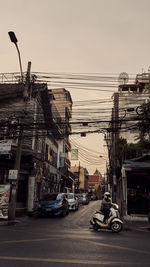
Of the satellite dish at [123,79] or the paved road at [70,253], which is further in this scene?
the satellite dish at [123,79]

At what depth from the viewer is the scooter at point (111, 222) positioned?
11.7 m

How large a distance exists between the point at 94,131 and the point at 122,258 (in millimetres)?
11245

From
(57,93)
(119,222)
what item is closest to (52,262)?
(119,222)

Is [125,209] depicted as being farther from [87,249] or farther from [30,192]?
[87,249]

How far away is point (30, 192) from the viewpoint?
77.6 feet

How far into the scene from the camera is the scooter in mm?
11742

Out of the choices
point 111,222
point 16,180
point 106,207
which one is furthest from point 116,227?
point 16,180

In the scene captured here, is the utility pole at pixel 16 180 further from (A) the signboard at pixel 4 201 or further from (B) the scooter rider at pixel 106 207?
(B) the scooter rider at pixel 106 207

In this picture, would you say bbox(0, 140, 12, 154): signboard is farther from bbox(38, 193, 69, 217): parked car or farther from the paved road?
the paved road

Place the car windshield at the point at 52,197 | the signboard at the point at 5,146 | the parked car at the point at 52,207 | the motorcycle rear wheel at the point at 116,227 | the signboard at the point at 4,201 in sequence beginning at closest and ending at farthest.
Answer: the motorcycle rear wheel at the point at 116,227 → the signboard at the point at 4,201 → the signboard at the point at 5,146 → the parked car at the point at 52,207 → the car windshield at the point at 52,197

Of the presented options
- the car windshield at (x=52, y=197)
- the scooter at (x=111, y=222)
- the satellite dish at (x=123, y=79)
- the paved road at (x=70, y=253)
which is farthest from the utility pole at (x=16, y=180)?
the paved road at (x=70, y=253)

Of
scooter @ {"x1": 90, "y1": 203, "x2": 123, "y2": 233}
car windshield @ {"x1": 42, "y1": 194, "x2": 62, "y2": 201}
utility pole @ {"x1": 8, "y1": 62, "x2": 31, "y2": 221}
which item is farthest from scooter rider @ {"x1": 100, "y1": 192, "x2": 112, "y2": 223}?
car windshield @ {"x1": 42, "y1": 194, "x2": 62, "y2": 201}

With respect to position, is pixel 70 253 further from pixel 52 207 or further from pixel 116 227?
pixel 52 207

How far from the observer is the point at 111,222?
11.8m
